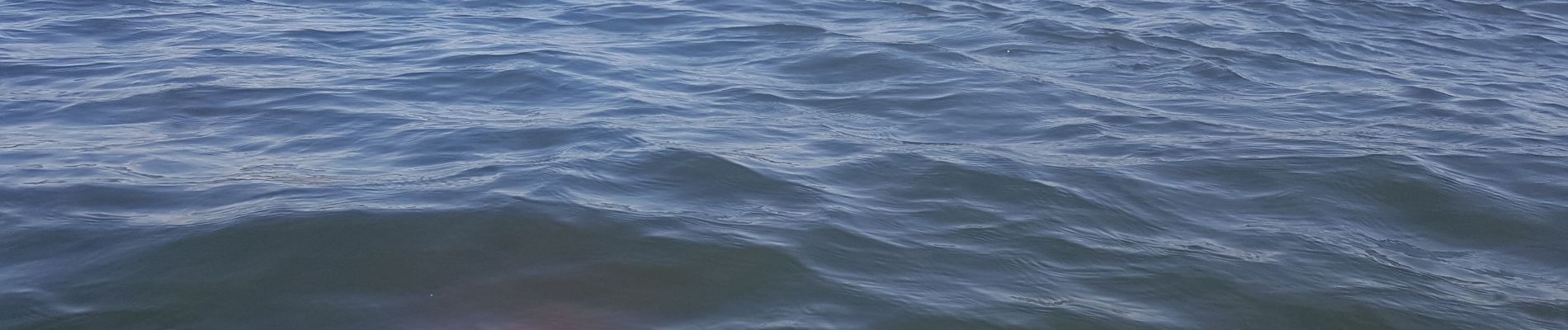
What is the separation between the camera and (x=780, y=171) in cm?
639

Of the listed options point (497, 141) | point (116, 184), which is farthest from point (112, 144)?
point (497, 141)

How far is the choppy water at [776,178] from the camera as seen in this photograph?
469cm

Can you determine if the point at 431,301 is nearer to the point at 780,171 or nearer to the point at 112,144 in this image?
the point at 780,171

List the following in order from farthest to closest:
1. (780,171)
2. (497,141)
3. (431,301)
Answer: (497,141)
(780,171)
(431,301)

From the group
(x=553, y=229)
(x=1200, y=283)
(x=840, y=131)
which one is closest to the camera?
(x=1200, y=283)

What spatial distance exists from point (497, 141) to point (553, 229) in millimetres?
1697

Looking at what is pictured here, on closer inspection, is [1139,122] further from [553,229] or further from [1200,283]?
[553,229]

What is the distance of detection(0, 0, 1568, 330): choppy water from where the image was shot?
469cm

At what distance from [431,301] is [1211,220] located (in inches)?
129

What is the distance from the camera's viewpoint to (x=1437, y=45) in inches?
430

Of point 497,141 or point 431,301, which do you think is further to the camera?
point 497,141

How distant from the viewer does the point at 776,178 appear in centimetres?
627

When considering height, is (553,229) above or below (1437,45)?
above

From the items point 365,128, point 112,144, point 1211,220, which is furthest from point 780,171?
point 112,144
